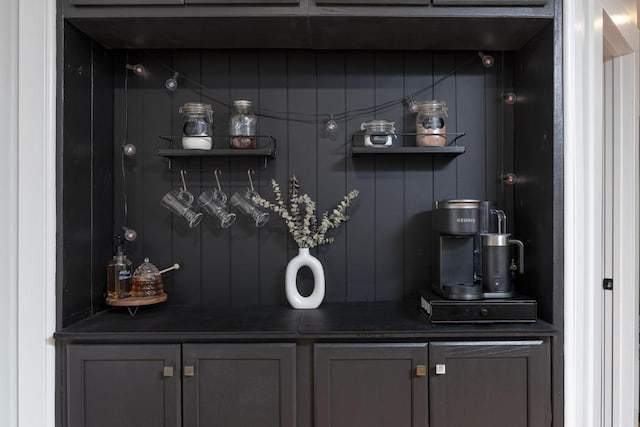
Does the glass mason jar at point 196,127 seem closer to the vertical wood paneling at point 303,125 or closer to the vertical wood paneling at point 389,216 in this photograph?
the vertical wood paneling at point 303,125

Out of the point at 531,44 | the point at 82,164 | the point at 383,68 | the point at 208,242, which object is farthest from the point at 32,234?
the point at 531,44

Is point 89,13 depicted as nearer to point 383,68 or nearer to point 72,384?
point 383,68

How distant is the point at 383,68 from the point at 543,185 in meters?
0.85

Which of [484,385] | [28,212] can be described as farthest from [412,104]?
[28,212]

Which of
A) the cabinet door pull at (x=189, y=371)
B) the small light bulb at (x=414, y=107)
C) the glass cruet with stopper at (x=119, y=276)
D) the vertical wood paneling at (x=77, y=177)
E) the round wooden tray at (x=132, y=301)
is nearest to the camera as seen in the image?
the cabinet door pull at (x=189, y=371)

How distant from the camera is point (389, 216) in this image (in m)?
1.95

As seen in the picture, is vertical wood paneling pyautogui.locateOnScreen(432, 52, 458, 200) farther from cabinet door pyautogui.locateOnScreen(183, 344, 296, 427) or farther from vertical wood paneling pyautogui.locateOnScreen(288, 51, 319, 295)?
cabinet door pyautogui.locateOnScreen(183, 344, 296, 427)

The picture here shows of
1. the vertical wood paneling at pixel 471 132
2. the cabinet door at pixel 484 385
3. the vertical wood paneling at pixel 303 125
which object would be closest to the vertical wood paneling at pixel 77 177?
the vertical wood paneling at pixel 303 125

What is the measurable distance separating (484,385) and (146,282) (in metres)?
1.35

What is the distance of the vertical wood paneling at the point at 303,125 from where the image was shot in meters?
1.95

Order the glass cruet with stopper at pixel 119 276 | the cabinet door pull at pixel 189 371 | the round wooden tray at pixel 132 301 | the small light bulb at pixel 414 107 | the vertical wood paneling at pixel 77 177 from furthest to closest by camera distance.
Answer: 1. the small light bulb at pixel 414 107
2. the glass cruet with stopper at pixel 119 276
3. the round wooden tray at pixel 132 301
4. the vertical wood paneling at pixel 77 177
5. the cabinet door pull at pixel 189 371

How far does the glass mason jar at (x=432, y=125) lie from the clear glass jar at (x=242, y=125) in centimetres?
71

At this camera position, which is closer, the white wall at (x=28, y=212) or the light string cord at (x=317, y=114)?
the white wall at (x=28, y=212)

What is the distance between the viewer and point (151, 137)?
1948 mm
